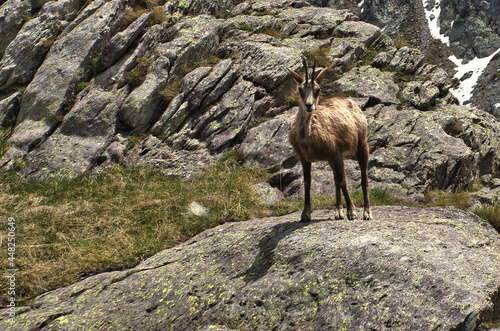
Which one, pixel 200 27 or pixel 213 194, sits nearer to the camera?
pixel 213 194

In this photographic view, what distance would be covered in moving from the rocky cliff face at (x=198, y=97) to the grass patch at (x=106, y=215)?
3.09 ft

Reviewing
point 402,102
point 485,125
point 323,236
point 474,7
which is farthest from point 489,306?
point 474,7

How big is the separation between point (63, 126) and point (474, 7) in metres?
89.2

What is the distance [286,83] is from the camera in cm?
1392

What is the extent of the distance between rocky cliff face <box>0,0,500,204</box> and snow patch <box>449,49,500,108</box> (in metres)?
48.5

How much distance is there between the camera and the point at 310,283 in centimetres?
525

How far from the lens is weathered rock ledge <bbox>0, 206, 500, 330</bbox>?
174 inches

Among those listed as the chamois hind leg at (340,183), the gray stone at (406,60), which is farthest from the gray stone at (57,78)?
the gray stone at (406,60)

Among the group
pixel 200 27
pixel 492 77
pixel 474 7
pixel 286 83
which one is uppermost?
pixel 474 7

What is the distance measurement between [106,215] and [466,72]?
76409 mm

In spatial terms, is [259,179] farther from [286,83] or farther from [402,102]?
[402,102]

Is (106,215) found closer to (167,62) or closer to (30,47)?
(167,62)

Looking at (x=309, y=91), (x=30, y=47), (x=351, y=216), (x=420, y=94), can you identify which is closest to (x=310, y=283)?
(x=351, y=216)

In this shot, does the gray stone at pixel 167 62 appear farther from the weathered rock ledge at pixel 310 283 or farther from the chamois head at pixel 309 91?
the chamois head at pixel 309 91
